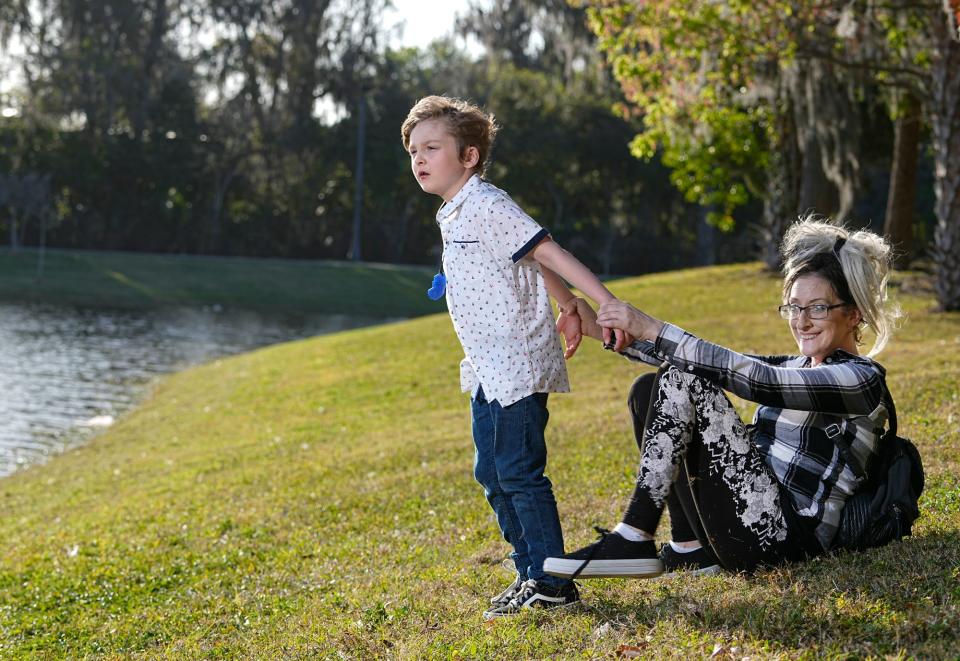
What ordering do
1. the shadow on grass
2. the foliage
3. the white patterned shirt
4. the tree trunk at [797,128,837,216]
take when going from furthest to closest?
1. the foliage
2. the tree trunk at [797,128,837,216]
3. the white patterned shirt
4. the shadow on grass

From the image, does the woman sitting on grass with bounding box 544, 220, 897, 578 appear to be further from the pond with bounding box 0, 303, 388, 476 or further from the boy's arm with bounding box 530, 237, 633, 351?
the pond with bounding box 0, 303, 388, 476

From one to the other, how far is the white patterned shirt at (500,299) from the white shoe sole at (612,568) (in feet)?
1.91

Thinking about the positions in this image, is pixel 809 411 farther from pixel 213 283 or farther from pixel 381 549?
pixel 213 283

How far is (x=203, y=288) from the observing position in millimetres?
34875

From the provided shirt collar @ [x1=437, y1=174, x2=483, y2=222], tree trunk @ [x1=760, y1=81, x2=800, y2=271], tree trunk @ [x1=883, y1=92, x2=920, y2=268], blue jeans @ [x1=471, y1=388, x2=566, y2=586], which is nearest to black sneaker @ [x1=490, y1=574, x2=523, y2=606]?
blue jeans @ [x1=471, y1=388, x2=566, y2=586]

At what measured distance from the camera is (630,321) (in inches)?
143

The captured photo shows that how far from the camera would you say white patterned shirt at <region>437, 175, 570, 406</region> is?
3809mm

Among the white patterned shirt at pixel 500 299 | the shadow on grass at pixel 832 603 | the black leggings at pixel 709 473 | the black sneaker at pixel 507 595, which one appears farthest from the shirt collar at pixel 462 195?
the shadow on grass at pixel 832 603

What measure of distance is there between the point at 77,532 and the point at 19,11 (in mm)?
39106

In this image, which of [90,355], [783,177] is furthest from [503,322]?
[90,355]

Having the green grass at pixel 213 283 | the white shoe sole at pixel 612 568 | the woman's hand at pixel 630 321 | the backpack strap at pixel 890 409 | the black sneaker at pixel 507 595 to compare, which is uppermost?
the woman's hand at pixel 630 321

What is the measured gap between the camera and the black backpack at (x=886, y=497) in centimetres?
373

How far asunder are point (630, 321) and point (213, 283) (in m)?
33.2

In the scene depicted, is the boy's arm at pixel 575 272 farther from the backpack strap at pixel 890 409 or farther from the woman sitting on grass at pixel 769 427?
the backpack strap at pixel 890 409
